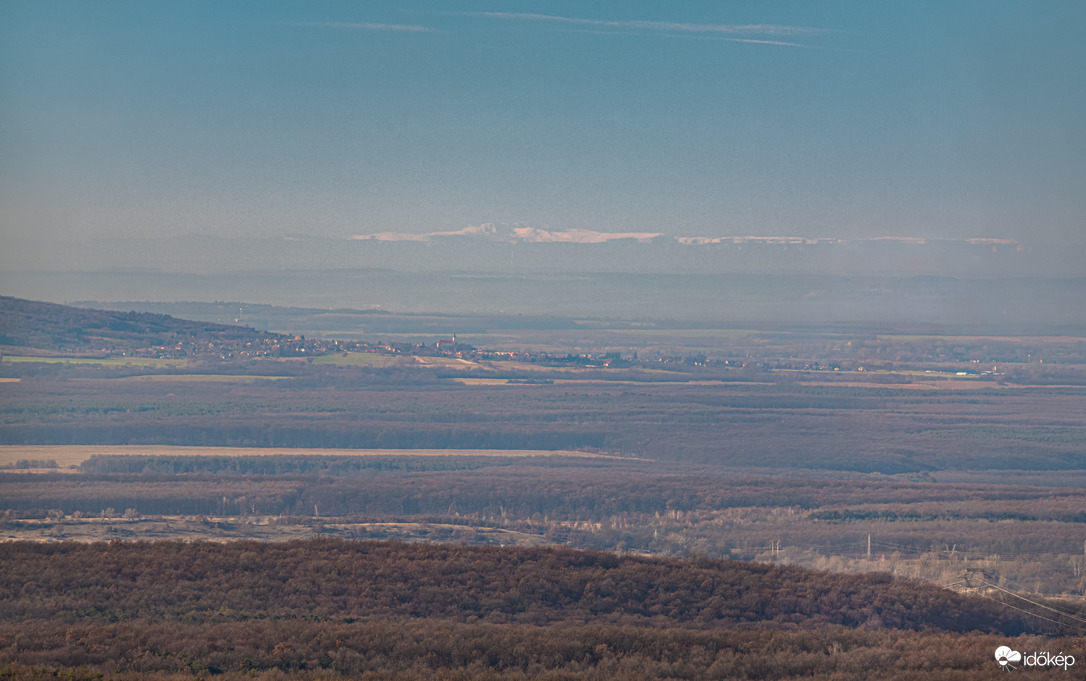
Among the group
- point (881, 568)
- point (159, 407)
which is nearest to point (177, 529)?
point (881, 568)

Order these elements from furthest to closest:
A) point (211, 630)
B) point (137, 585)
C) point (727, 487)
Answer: point (727, 487), point (137, 585), point (211, 630)

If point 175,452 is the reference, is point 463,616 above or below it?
above

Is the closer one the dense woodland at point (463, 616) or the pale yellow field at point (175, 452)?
the dense woodland at point (463, 616)

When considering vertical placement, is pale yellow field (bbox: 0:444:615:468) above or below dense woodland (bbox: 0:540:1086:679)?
below

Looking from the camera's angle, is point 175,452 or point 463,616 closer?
point 463,616

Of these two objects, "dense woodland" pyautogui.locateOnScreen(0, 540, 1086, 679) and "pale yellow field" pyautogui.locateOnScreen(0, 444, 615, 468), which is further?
"pale yellow field" pyautogui.locateOnScreen(0, 444, 615, 468)

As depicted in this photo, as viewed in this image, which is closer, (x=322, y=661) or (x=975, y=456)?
(x=322, y=661)

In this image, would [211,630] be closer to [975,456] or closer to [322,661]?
[322,661]

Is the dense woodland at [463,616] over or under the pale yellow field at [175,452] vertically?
over
